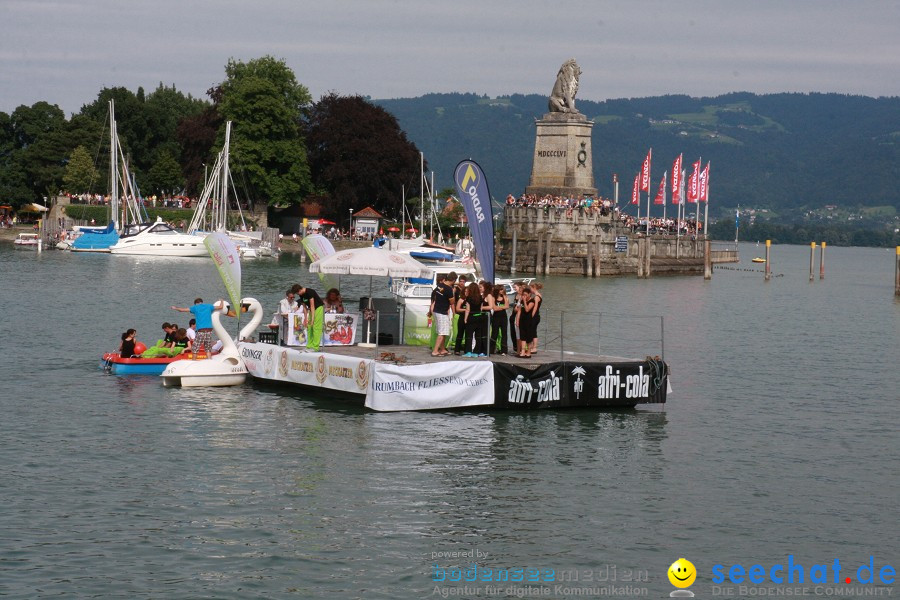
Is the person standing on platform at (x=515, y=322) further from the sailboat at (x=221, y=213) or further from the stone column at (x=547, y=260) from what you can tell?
the sailboat at (x=221, y=213)

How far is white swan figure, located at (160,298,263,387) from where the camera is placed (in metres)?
27.5

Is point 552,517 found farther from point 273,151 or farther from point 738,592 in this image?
point 273,151

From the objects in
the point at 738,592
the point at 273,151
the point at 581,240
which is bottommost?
the point at 738,592

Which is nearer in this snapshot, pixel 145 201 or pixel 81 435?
pixel 81 435

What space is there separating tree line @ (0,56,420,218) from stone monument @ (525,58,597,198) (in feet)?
82.1

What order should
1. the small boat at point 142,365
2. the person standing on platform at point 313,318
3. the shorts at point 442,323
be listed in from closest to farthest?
the person standing on platform at point 313,318
the shorts at point 442,323
the small boat at point 142,365

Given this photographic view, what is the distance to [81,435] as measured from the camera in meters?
22.6

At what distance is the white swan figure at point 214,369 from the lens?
27516 mm

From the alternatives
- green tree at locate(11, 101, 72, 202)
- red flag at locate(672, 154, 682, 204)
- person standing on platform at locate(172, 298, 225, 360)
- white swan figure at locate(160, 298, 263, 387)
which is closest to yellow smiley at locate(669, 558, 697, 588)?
white swan figure at locate(160, 298, 263, 387)

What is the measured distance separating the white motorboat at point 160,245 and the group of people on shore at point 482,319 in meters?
65.4

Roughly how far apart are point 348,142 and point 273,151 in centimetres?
735

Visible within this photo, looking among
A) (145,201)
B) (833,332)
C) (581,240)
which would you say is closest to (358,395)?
(833,332)

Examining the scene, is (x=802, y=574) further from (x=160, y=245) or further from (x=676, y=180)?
(x=676, y=180)

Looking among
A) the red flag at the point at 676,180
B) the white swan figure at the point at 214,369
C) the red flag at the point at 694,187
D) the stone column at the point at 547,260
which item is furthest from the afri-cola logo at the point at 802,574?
the red flag at the point at 676,180
